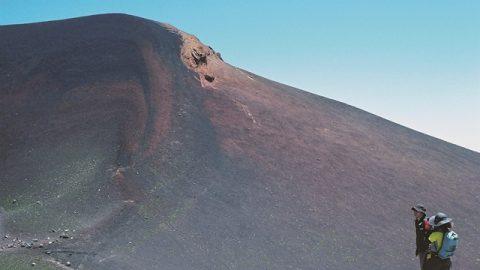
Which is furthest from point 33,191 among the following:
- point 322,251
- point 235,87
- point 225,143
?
point 235,87

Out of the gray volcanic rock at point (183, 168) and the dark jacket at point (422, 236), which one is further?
the gray volcanic rock at point (183, 168)

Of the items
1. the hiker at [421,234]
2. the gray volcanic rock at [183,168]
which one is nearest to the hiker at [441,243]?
the hiker at [421,234]

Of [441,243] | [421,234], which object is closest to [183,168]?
[421,234]

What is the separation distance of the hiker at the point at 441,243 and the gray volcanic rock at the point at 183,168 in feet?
18.5

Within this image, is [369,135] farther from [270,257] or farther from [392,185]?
[270,257]

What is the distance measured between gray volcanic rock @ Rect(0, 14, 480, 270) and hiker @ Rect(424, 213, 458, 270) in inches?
222

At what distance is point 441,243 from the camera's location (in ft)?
24.1

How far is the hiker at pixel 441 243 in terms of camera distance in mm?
7277

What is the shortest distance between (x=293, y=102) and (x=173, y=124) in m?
8.21

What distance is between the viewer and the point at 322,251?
13.9 m

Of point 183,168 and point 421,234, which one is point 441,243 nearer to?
point 421,234

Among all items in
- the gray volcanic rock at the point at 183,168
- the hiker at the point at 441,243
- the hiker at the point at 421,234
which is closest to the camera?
the hiker at the point at 441,243

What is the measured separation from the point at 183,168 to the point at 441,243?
1022 cm

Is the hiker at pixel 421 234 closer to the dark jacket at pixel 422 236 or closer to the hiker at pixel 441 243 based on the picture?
the dark jacket at pixel 422 236
